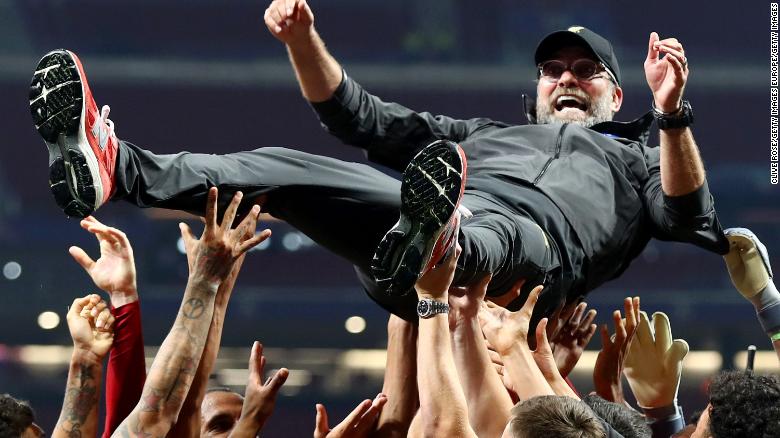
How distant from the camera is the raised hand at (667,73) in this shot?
2.47 meters

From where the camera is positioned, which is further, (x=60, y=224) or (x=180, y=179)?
(x=60, y=224)

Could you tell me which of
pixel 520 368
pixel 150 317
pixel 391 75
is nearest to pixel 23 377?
pixel 150 317

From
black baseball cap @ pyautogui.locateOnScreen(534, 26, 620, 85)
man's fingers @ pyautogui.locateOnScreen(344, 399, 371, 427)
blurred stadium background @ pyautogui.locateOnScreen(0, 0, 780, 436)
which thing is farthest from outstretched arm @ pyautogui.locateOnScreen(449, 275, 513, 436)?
blurred stadium background @ pyautogui.locateOnScreen(0, 0, 780, 436)

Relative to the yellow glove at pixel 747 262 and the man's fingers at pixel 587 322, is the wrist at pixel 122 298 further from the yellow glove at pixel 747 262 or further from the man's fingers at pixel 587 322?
the yellow glove at pixel 747 262

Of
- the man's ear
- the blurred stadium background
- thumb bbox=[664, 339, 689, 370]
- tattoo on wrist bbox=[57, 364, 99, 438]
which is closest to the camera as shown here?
tattoo on wrist bbox=[57, 364, 99, 438]

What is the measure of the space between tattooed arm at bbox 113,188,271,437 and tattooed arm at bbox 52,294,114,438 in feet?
0.51

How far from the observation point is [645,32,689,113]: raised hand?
2.47 meters

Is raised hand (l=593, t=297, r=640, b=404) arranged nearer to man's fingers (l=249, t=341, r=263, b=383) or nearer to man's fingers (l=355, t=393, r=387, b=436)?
Answer: man's fingers (l=355, t=393, r=387, b=436)

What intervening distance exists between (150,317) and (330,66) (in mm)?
5626

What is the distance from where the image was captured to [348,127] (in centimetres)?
274

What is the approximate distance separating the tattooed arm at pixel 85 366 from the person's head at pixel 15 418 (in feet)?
0.17

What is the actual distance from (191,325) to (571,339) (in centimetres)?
112

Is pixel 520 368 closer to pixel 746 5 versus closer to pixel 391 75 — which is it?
pixel 391 75

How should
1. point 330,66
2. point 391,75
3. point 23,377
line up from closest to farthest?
point 330,66
point 23,377
point 391,75
